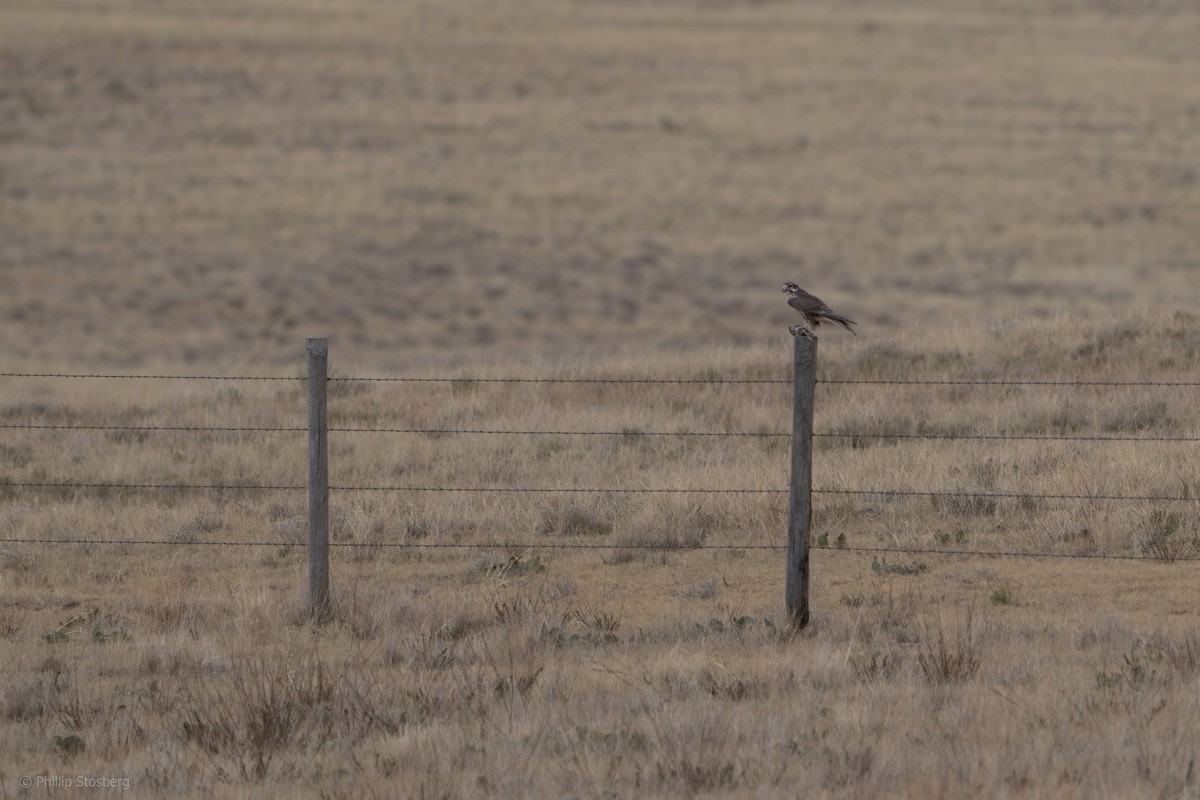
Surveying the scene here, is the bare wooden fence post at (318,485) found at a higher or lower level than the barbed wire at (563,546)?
higher

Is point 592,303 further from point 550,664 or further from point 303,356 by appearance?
point 550,664

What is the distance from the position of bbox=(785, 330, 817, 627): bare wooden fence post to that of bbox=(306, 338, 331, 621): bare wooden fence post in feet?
8.86

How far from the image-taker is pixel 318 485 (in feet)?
28.7

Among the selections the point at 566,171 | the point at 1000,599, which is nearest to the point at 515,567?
the point at 1000,599

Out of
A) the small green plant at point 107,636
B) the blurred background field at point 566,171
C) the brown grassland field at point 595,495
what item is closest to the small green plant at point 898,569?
the brown grassland field at point 595,495

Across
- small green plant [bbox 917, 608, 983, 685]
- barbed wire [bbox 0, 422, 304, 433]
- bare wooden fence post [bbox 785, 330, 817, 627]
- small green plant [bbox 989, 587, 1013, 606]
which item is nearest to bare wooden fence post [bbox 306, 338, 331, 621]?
barbed wire [bbox 0, 422, 304, 433]

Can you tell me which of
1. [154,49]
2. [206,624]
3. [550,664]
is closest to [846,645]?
[550,664]

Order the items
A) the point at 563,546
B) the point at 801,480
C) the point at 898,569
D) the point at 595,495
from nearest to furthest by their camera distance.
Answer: the point at 801,480
the point at 898,569
the point at 563,546
the point at 595,495

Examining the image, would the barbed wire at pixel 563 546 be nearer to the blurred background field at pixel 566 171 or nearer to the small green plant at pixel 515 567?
the small green plant at pixel 515 567

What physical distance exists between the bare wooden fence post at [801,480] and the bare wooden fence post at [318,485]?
8.86 ft

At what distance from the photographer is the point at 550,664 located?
7395 millimetres

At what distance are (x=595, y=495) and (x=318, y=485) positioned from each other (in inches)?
138

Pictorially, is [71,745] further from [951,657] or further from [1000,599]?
[1000,599]

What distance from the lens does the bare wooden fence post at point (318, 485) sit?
8555mm
